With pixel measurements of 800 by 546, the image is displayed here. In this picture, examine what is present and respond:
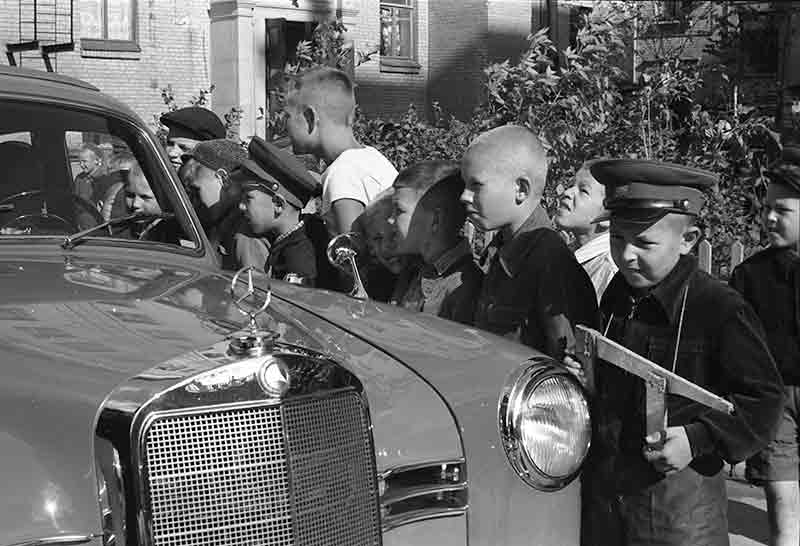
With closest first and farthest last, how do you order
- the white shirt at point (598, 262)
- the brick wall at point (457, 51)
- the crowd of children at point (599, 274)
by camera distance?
the crowd of children at point (599, 274) < the white shirt at point (598, 262) < the brick wall at point (457, 51)

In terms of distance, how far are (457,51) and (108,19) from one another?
25.8ft

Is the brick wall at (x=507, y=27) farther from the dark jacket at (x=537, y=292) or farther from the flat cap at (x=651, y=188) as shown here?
the flat cap at (x=651, y=188)

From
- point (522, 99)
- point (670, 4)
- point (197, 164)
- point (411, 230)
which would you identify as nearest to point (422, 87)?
point (670, 4)

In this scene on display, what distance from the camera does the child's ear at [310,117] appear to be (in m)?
5.14

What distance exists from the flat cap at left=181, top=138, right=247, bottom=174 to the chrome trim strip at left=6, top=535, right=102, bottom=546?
10.5 ft

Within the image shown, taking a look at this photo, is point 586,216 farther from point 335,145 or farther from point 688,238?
point 688,238

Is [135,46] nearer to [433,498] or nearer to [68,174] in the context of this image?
[68,174]

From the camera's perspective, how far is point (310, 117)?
5.16 m

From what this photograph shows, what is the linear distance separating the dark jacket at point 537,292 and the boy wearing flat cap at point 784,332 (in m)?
1.22

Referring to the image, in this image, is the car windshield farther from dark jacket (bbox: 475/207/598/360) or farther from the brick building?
the brick building

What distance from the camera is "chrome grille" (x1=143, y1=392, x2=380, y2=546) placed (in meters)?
2.40

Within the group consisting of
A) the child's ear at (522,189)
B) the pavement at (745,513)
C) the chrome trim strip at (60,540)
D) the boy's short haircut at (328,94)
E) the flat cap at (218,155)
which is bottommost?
the pavement at (745,513)

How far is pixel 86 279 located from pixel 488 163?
1.27 meters

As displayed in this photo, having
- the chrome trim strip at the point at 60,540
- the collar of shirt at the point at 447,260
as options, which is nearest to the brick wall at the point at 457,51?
the collar of shirt at the point at 447,260
